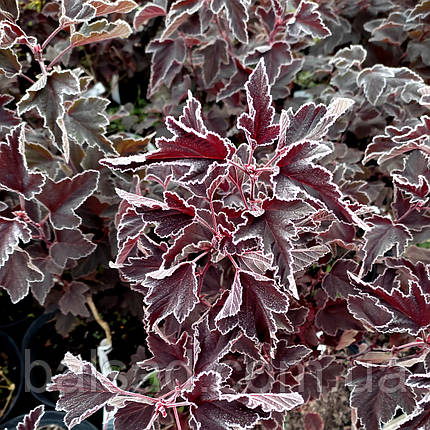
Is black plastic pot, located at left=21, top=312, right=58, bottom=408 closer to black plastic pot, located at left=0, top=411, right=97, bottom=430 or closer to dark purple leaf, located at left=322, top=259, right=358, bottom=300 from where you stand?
black plastic pot, located at left=0, top=411, right=97, bottom=430

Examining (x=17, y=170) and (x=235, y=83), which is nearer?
(x=17, y=170)

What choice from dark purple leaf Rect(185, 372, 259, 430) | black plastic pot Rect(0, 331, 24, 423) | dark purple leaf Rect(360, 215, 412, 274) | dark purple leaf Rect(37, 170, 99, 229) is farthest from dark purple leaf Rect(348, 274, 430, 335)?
black plastic pot Rect(0, 331, 24, 423)

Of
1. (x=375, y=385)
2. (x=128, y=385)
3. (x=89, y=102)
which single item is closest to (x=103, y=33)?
(x=89, y=102)

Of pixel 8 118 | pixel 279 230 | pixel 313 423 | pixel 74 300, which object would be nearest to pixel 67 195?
pixel 8 118

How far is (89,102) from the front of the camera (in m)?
1.18

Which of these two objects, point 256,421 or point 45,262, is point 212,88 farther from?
point 256,421

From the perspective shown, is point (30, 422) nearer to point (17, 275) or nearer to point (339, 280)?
point (17, 275)

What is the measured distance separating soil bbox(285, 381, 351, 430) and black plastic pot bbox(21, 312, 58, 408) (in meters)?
0.72

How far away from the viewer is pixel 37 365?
60.5 inches

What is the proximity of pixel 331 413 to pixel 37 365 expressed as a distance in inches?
36.3

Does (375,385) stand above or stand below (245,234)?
below

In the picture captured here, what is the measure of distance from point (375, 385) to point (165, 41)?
1.08 metres

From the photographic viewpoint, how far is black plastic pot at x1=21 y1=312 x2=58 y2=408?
4.69 ft

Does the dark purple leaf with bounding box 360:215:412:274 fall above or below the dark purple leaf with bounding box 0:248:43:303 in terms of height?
above
